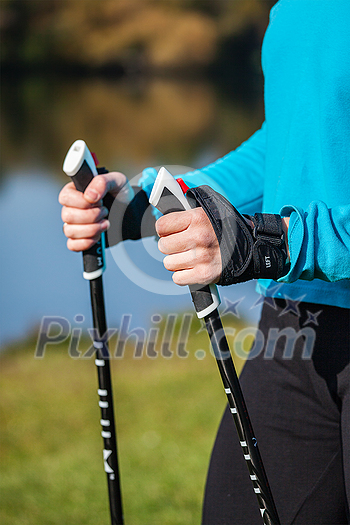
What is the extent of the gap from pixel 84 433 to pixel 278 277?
121 inches

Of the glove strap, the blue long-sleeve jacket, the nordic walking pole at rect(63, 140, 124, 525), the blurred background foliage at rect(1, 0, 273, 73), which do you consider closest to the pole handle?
the glove strap

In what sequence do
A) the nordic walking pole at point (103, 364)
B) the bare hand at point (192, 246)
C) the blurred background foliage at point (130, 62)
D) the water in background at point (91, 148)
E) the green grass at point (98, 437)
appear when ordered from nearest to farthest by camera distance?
the bare hand at point (192, 246)
the nordic walking pole at point (103, 364)
the green grass at point (98, 437)
the water in background at point (91, 148)
the blurred background foliage at point (130, 62)

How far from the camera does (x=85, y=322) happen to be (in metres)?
6.84

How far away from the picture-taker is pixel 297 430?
1688mm

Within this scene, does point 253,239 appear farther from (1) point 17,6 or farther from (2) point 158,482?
(1) point 17,6

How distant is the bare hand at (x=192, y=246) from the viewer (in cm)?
130

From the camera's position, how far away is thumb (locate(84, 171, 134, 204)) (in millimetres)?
1691

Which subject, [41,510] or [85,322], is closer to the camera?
[41,510]

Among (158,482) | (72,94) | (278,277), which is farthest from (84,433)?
(72,94)

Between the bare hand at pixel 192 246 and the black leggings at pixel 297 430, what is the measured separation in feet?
1.67

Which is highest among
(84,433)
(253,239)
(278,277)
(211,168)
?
(211,168)

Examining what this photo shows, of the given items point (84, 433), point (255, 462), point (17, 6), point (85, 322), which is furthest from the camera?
point (17, 6)

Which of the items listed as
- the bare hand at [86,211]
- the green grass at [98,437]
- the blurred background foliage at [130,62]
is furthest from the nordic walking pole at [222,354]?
the blurred background foliage at [130,62]

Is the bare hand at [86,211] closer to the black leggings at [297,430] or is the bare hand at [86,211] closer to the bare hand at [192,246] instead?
the bare hand at [192,246]
